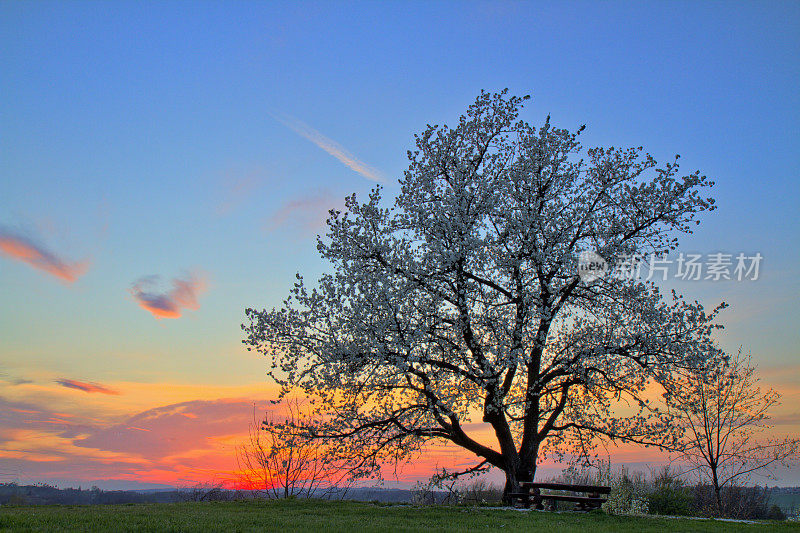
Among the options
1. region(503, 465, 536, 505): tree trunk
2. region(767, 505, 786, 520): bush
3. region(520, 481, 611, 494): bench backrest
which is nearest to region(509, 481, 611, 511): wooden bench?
region(520, 481, 611, 494): bench backrest

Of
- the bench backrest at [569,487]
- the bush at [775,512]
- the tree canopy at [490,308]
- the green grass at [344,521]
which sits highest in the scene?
the tree canopy at [490,308]

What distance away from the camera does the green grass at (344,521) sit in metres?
11.8

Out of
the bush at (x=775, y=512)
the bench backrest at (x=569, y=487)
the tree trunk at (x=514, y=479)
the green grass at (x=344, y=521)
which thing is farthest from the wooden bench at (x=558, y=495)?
the bush at (x=775, y=512)

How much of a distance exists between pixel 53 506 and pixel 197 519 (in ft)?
25.2

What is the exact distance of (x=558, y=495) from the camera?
700 inches

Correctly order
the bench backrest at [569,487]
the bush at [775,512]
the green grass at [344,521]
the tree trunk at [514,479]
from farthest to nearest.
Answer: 1. the bush at [775,512]
2. the tree trunk at [514,479]
3. the bench backrest at [569,487]
4. the green grass at [344,521]

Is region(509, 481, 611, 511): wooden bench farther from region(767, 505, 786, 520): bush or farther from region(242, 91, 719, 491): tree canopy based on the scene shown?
region(767, 505, 786, 520): bush

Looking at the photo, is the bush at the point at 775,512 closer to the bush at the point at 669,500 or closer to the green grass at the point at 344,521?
the bush at the point at 669,500

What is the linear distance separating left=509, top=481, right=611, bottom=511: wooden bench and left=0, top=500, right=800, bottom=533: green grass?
765 millimetres

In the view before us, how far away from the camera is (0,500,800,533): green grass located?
11750 mm

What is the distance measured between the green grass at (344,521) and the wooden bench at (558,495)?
2.51 feet

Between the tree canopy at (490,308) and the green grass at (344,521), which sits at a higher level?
A: the tree canopy at (490,308)

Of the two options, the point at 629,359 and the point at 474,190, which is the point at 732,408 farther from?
the point at 474,190

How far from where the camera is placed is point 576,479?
2439 centimetres
